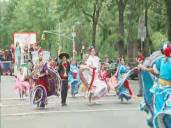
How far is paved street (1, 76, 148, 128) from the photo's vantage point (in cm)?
1471

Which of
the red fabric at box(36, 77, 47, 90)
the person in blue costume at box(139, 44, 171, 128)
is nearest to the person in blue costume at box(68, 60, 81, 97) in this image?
the red fabric at box(36, 77, 47, 90)

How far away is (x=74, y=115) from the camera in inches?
665

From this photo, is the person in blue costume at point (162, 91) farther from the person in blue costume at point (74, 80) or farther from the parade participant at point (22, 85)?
the person in blue costume at point (74, 80)

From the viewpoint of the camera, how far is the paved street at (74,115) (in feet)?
48.3

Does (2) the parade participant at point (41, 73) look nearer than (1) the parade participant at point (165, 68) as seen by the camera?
No

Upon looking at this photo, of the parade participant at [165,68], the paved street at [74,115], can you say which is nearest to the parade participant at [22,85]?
the paved street at [74,115]

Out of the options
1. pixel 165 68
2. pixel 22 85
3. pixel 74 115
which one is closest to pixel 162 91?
pixel 165 68

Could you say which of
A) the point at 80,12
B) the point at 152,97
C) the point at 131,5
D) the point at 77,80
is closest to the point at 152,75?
the point at 152,97

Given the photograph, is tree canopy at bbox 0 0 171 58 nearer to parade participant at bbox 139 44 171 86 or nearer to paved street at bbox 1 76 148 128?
paved street at bbox 1 76 148 128

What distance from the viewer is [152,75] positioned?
12117mm

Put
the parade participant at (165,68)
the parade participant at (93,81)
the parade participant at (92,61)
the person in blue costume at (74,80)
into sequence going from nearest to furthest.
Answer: the parade participant at (165,68), the parade participant at (93,81), the parade participant at (92,61), the person in blue costume at (74,80)

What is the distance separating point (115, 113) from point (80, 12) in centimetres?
3955

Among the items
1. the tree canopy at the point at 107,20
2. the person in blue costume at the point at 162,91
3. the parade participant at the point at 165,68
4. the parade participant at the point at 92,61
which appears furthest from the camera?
the tree canopy at the point at 107,20

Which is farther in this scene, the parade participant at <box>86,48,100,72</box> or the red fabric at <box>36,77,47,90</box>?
the parade participant at <box>86,48,100,72</box>
